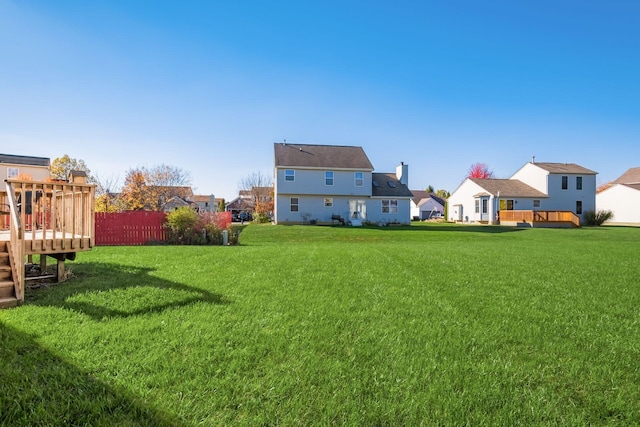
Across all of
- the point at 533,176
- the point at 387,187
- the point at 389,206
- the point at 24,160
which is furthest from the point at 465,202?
the point at 24,160

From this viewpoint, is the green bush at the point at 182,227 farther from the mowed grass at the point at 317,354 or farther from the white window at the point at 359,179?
the white window at the point at 359,179

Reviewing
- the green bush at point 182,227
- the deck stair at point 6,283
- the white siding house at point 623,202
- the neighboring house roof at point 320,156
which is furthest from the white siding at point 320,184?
the white siding house at point 623,202

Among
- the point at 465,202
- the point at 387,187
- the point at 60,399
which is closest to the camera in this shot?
the point at 60,399

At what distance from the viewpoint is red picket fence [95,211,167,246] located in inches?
602

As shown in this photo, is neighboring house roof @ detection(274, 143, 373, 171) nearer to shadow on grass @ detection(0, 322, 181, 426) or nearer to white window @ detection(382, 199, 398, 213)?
white window @ detection(382, 199, 398, 213)

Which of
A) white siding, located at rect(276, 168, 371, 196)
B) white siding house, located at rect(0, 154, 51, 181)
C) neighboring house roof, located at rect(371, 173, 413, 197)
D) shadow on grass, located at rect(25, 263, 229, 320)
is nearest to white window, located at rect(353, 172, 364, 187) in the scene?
white siding, located at rect(276, 168, 371, 196)

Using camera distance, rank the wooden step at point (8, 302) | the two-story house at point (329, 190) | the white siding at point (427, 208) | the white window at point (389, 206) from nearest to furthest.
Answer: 1. the wooden step at point (8, 302)
2. the two-story house at point (329, 190)
3. the white window at point (389, 206)
4. the white siding at point (427, 208)

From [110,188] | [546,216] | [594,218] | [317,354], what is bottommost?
[317,354]

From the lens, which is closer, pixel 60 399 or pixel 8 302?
pixel 60 399

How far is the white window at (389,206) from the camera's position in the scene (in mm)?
33125

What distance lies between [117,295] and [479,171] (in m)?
72.8

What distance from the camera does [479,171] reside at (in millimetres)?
67312

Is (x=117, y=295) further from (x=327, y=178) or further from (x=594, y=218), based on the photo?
(x=594, y=218)

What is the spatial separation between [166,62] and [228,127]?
6.49m
